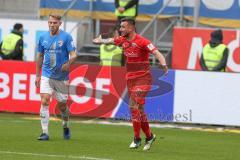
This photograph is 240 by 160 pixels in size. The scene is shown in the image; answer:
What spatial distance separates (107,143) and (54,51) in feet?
6.24

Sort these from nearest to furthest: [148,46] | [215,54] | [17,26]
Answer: [148,46], [215,54], [17,26]

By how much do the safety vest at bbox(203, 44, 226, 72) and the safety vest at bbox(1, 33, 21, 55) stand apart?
17.9ft

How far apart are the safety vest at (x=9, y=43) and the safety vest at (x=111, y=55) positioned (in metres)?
2.34

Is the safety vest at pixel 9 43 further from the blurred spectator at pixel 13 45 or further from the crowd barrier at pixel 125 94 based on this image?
the crowd barrier at pixel 125 94

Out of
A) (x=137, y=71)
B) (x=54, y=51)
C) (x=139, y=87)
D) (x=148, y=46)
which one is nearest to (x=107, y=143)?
(x=139, y=87)

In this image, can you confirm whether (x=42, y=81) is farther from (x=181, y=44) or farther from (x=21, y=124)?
(x=181, y=44)

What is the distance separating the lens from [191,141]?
16.6 metres

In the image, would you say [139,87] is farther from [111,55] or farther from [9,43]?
[9,43]

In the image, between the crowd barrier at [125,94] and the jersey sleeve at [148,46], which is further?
the crowd barrier at [125,94]

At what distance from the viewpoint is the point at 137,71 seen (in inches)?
579

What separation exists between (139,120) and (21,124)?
5.02 meters

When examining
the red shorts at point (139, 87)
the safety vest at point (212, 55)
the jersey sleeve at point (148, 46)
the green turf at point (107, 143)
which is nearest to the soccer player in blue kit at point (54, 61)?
the green turf at point (107, 143)

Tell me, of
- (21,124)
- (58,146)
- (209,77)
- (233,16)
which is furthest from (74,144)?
(233,16)

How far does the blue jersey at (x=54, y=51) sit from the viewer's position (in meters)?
15.9
